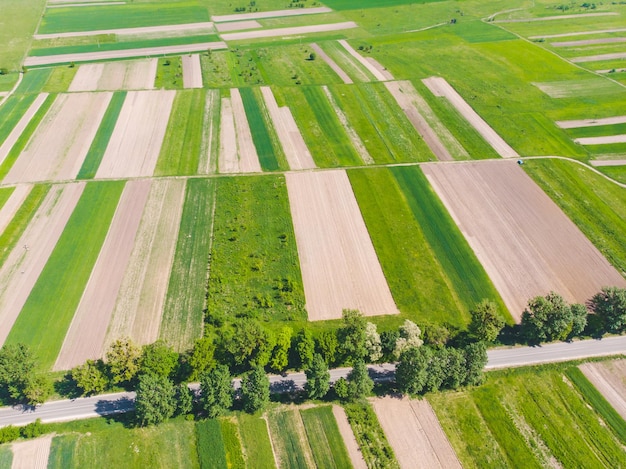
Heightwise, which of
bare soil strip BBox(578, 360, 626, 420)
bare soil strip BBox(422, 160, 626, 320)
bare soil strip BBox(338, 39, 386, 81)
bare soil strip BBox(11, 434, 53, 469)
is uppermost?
bare soil strip BBox(338, 39, 386, 81)

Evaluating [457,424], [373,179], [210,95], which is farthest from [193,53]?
[457,424]

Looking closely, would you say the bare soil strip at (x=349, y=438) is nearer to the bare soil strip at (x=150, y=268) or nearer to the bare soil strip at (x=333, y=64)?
the bare soil strip at (x=150, y=268)

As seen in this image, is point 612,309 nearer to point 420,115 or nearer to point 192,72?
point 420,115

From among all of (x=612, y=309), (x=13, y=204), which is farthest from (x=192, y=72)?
(x=612, y=309)

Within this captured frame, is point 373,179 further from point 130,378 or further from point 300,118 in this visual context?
point 130,378

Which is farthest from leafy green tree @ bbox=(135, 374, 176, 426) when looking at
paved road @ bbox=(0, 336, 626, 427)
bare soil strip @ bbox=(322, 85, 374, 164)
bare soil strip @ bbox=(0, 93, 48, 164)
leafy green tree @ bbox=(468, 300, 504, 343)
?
bare soil strip @ bbox=(0, 93, 48, 164)

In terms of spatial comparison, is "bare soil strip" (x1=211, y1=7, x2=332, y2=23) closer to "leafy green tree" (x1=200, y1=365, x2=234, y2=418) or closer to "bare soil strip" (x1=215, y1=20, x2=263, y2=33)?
"bare soil strip" (x1=215, y1=20, x2=263, y2=33)
